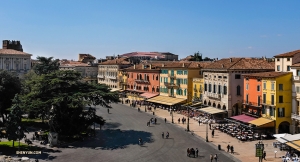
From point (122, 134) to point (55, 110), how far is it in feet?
34.2

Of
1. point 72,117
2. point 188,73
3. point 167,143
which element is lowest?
point 167,143

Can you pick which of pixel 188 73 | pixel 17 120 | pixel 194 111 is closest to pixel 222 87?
pixel 194 111

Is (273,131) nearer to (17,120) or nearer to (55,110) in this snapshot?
(55,110)

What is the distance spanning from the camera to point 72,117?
165 ft

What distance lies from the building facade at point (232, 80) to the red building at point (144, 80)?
86.8 feet

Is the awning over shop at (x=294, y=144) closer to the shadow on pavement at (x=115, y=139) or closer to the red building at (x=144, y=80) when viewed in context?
the shadow on pavement at (x=115, y=139)

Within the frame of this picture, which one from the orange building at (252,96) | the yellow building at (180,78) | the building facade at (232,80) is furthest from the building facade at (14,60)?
the orange building at (252,96)

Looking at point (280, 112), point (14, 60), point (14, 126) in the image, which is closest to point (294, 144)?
point (280, 112)

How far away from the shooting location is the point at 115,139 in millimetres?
50125

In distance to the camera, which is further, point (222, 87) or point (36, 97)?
point (222, 87)

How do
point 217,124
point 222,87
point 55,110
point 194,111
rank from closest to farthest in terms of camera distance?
point 55,110, point 217,124, point 222,87, point 194,111

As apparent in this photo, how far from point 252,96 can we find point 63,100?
30.5 m

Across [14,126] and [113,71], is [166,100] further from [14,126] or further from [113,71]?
[14,126]

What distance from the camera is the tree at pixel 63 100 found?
49.2 meters
